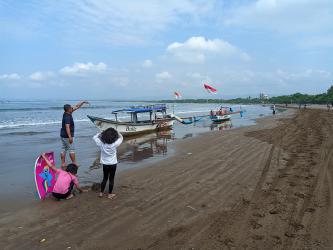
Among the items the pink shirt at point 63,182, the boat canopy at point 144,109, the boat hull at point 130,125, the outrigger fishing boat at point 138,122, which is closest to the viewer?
the pink shirt at point 63,182

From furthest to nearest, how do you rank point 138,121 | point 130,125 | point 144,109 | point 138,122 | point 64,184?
point 138,121, point 144,109, point 138,122, point 130,125, point 64,184

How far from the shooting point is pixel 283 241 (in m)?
4.76

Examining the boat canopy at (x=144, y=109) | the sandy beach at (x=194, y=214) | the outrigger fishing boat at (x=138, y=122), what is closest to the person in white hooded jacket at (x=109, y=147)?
the sandy beach at (x=194, y=214)

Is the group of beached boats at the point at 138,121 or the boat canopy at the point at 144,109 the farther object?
the boat canopy at the point at 144,109

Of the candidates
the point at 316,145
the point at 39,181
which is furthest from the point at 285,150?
the point at 39,181

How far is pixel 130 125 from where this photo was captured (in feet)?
76.0

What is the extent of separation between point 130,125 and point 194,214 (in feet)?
57.6

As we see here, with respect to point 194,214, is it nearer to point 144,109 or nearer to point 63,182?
point 63,182

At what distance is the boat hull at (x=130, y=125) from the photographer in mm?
21547

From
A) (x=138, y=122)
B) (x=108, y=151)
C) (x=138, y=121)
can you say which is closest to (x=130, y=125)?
(x=138, y=122)

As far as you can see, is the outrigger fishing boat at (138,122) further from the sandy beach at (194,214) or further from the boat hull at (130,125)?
the sandy beach at (194,214)

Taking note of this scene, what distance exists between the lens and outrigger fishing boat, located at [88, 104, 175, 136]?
71.5 ft

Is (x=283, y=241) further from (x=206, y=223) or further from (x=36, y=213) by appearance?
(x=36, y=213)

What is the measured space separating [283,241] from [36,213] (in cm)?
450
